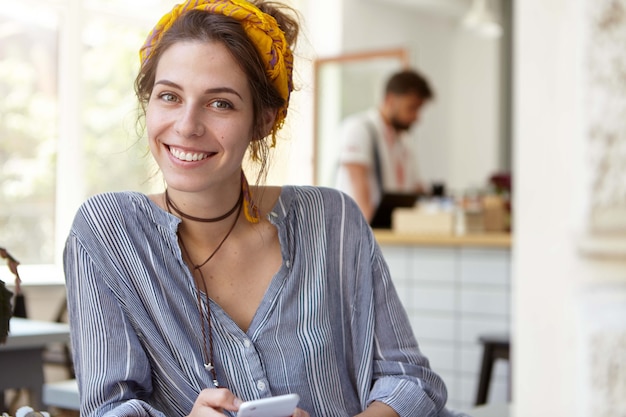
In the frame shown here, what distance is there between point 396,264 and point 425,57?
4972 millimetres

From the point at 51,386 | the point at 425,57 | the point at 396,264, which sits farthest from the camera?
the point at 425,57

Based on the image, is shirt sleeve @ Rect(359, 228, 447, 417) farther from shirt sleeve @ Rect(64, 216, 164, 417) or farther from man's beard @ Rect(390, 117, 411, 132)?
man's beard @ Rect(390, 117, 411, 132)

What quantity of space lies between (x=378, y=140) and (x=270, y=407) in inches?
170

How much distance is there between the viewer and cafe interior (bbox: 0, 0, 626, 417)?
71cm

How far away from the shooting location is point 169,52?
150 centimetres

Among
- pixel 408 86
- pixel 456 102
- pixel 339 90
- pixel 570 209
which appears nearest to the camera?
pixel 570 209

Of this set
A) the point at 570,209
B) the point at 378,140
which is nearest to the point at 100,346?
the point at 570,209

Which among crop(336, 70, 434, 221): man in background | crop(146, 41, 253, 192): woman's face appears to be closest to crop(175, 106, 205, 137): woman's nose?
crop(146, 41, 253, 192): woman's face

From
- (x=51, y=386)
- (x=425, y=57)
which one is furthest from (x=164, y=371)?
(x=425, y=57)

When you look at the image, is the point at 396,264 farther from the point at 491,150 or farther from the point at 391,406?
the point at 491,150

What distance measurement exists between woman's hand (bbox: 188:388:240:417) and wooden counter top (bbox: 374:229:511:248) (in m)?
3.22

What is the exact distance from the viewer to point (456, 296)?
14.9 ft

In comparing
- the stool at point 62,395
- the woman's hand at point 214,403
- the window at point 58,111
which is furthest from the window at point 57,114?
the woman's hand at point 214,403

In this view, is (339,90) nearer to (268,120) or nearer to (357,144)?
(357,144)
